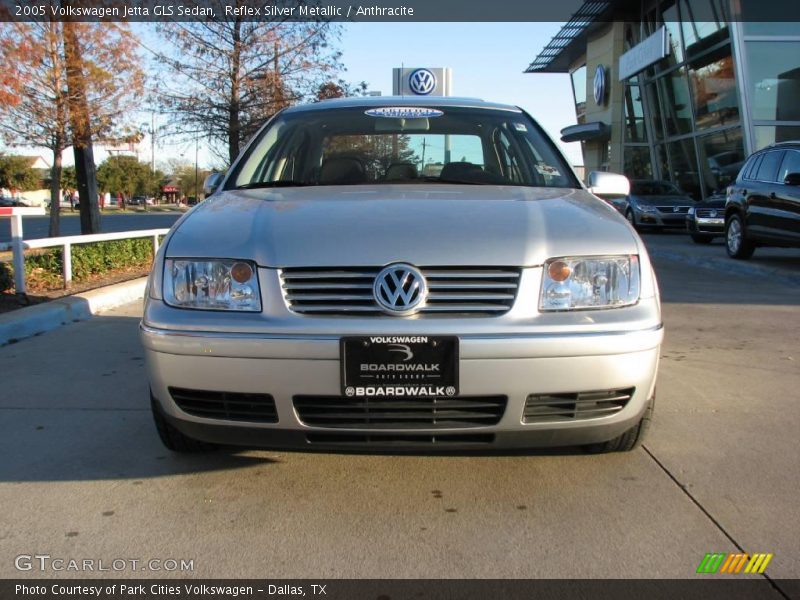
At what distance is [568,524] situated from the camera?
2674 millimetres

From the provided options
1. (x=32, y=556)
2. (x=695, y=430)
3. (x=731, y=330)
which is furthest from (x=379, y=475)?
(x=731, y=330)

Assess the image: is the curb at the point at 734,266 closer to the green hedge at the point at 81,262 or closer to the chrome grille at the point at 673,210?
the chrome grille at the point at 673,210

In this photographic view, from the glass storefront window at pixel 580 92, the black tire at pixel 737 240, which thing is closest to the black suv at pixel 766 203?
the black tire at pixel 737 240

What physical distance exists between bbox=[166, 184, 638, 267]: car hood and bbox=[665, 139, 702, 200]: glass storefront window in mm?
25395

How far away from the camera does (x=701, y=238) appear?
51.8 feet

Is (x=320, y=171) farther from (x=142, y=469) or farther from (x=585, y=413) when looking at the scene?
(x=585, y=413)

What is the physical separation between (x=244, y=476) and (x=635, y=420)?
1.67 metres

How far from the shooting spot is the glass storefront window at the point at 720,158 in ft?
71.7

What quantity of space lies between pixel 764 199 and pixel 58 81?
1080 centimetres

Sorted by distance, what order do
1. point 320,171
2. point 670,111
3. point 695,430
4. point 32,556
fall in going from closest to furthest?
point 32,556, point 695,430, point 320,171, point 670,111

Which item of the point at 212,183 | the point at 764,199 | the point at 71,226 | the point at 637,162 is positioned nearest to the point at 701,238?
the point at 764,199

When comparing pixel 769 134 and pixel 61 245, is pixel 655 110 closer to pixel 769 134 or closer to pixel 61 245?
pixel 769 134

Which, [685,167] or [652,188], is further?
[685,167]

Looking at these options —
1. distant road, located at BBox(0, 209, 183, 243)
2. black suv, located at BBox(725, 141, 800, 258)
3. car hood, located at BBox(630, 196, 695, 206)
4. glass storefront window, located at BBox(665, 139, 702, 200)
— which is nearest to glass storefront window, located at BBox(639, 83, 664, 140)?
glass storefront window, located at BBox(665, 139, 702, 200)
